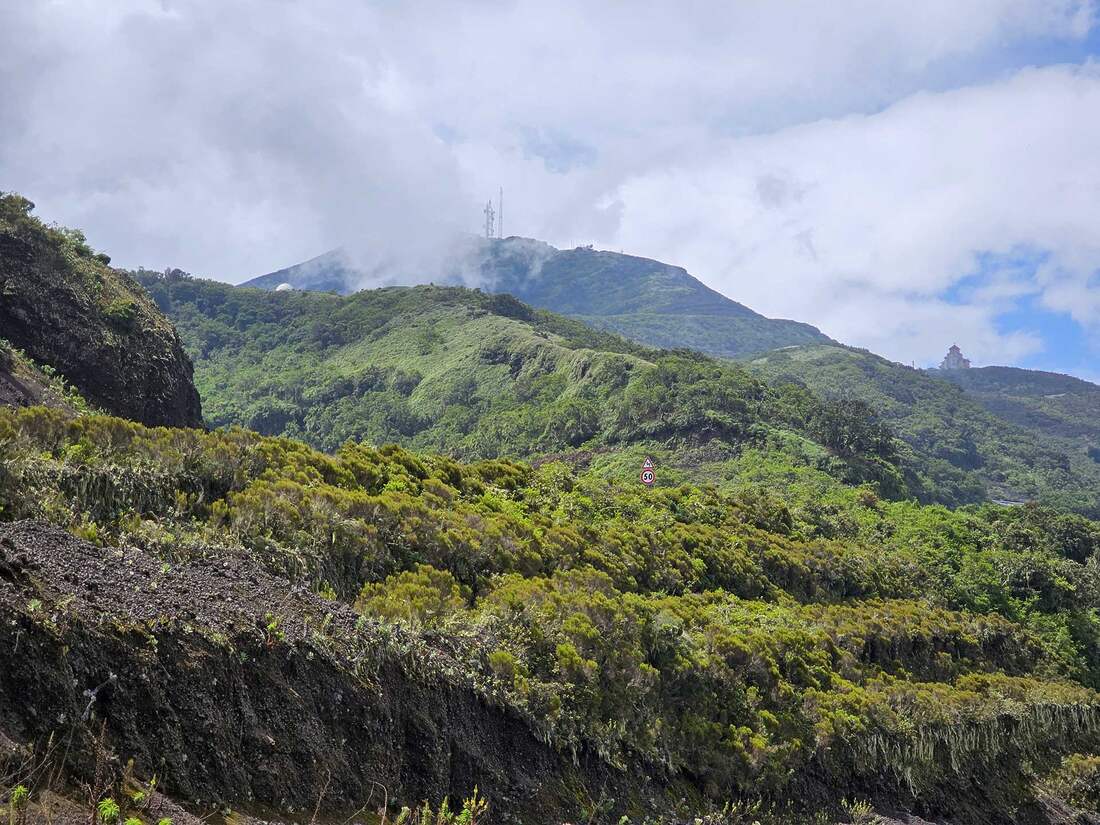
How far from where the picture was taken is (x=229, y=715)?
5.77m

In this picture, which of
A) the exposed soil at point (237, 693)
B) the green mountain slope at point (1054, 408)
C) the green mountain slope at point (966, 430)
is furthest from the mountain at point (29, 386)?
the green mountain slope at point (1054, 408)

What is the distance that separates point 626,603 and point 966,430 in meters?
124

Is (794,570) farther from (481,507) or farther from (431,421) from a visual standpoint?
(431,421)

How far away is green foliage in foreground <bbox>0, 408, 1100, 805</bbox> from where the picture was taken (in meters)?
8.18

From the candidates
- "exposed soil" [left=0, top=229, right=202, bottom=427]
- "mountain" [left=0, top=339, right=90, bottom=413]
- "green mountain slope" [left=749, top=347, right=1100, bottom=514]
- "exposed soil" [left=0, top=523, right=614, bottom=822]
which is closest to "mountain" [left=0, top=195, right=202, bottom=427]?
"exposed soil" [left=0, top=229, right=202, bottom=427]

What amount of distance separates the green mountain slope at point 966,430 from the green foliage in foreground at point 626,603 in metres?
59.7

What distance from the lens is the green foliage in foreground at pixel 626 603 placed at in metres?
8.18

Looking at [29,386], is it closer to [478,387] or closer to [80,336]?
[80,336]

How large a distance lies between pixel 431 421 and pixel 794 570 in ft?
170

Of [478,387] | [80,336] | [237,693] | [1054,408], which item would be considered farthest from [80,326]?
[1054,408]

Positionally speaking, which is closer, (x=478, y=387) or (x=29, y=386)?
(x=29, y=386)

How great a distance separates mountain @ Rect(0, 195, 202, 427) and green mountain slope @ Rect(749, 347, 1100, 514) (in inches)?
2612

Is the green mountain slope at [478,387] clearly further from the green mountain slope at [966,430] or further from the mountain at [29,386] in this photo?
the mountain at [29,386]

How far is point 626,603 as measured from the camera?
10758 mm
